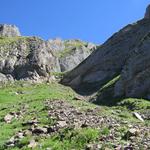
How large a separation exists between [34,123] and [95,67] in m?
38.4

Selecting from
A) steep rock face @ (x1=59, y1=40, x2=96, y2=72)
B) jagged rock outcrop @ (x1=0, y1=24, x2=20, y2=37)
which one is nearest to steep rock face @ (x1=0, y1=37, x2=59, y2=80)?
steep rock face @ (x1=59, y1=40, x2=96, y2=72)

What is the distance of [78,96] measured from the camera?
51438 millimetres

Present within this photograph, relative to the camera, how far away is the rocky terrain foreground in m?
18.7

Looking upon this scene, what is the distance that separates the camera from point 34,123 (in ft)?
82.4

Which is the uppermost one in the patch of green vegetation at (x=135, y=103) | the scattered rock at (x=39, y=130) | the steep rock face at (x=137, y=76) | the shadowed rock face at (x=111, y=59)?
the shadowed rock face at (x=111, y=59)

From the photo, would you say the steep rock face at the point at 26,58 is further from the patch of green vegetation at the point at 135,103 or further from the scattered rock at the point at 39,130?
the scattered rock at the point at 39,130

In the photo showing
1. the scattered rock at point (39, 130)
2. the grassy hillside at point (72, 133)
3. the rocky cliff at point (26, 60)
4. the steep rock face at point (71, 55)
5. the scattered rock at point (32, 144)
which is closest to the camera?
the grassy hillside at point (72, 133)

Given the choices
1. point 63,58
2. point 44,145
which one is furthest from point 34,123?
point 63,58

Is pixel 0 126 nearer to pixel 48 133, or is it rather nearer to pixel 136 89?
pixel 48 133

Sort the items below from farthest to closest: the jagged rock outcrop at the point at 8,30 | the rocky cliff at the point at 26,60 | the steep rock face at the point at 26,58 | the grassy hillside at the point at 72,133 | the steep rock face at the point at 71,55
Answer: the jagged rock outcrop at the point at 8,30 → the steep rock face at the point at 71,55 → the steep rock face at the point at 26,58 → the rocky cliff at the point at 26,60 → the grassy hillside at the point at 72,133

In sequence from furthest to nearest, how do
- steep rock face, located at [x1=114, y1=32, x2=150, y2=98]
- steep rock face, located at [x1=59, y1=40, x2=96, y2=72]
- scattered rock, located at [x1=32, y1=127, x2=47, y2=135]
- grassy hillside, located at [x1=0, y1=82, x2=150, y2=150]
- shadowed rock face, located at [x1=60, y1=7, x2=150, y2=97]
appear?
steep rock face, located at [x1=59, y1=40, x2=96, y2=72] → shadowed rock face, located at [x1=60, y1=7, x2=150, y2=97] → steep rock face, located at [x1=114, y1=32, x2=150, y2=98] → scattered rock, located at [x1=32, y1=127, x2=47, y2=135] → grassy hillside, located at [x1=0, y1=82, x2=150, y2=150]

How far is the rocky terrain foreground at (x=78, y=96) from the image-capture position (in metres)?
18.7

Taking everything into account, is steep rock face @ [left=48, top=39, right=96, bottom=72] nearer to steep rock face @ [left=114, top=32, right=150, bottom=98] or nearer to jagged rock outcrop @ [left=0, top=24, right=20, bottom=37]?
jagged rock outcrop @ [left=0, top=24, right=20, bottom=37]

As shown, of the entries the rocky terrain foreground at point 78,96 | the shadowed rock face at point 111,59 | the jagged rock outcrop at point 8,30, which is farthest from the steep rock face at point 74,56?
the shadowed rock face at point 111,59
